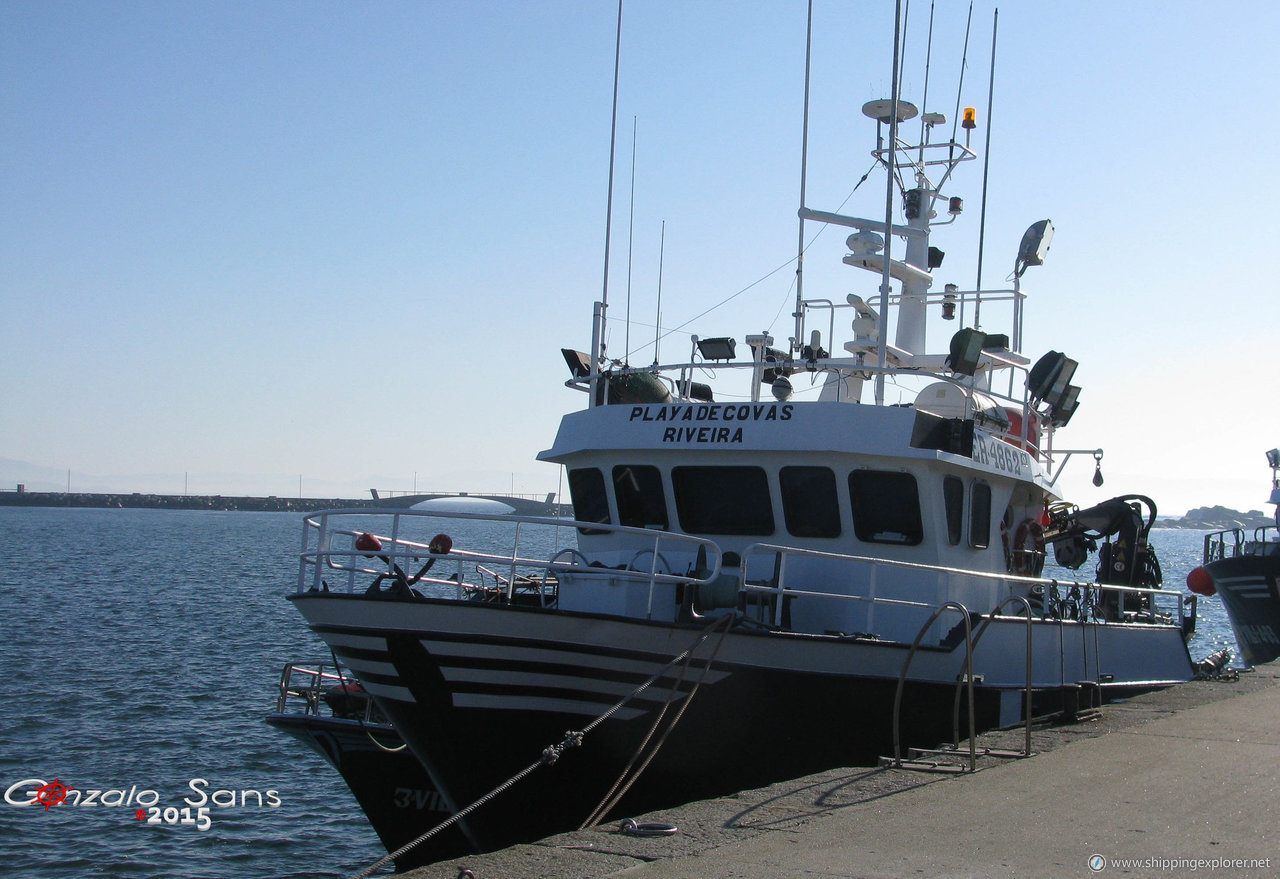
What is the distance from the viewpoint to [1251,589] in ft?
80.4

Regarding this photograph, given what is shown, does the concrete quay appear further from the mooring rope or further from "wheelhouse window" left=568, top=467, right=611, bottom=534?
"wheelhouse window" left=568, top=467, right=611, bottom=534

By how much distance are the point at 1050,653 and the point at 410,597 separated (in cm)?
632

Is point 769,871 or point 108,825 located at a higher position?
point 769,871

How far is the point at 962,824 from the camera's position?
20.5ft

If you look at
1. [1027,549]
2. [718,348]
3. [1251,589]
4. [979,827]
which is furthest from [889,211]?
[1251,589]

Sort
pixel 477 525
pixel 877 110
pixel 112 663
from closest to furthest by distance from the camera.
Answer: pixel 877 110 → pixel 112 663 → pixel 477 525

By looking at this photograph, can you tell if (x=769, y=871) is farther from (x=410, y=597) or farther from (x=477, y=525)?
(x=477, y=525)

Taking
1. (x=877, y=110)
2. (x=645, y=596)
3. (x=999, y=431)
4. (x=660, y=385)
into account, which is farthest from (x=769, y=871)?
(x=877, y=110)

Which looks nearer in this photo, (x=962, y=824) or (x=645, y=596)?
(x=962, y=824)

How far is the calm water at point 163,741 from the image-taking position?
11617 mm

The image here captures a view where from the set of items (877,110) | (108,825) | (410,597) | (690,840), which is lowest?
(108,825)

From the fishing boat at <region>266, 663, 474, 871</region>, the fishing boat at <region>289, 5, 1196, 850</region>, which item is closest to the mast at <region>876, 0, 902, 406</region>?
the fishing boat at <region>289, 5, 1196, 850</region>

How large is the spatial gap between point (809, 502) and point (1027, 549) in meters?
A: 3.53

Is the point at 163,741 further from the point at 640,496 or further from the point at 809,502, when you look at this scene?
the point at 809,502
